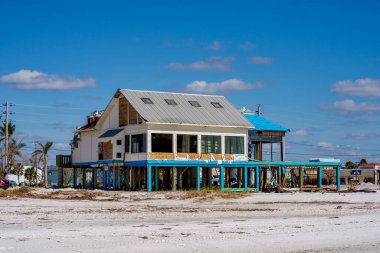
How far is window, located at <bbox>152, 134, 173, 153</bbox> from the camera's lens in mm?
54438

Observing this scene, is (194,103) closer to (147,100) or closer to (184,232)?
(147,100)

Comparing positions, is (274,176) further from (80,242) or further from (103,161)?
(80,242)

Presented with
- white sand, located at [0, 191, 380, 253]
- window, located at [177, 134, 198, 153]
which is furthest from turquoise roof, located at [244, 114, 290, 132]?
white sand, located at [0, 191, 380, 253]

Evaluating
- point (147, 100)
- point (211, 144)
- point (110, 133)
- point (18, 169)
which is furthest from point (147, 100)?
point (18, 169)

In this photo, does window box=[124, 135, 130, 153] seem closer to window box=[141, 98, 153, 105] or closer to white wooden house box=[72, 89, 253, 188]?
white wooden house box=[72, 89, 253, 188]

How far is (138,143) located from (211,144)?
240 inches

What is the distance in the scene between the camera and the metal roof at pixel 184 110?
5500 cm

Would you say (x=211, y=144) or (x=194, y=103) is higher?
(x=194, y=103)

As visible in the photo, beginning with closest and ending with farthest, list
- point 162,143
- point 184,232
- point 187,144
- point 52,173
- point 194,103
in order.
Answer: point 184,232
point 162,143
point 187,144
point 194,103
point 52,173

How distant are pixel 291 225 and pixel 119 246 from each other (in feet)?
24.6

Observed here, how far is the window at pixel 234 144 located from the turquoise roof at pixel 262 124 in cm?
266

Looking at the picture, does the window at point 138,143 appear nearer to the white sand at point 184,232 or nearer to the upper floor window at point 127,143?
the upper floor window at point 127,143

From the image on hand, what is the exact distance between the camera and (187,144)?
184 ft

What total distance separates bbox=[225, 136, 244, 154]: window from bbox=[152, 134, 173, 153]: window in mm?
5418
